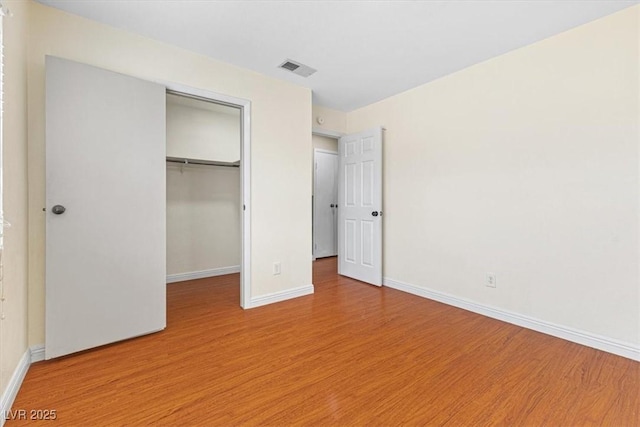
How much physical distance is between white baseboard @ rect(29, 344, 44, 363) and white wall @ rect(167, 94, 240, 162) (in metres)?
2.43

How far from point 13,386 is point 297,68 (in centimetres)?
302

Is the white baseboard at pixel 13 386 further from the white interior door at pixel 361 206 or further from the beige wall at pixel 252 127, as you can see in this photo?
the white interior door at pixel 361 206

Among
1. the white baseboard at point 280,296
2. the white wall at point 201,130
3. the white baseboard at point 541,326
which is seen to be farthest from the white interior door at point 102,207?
the white baseboard at point 541,326

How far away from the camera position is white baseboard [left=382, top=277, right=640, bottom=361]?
1.95 m

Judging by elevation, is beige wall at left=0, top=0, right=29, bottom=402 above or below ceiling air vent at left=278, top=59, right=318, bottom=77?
below

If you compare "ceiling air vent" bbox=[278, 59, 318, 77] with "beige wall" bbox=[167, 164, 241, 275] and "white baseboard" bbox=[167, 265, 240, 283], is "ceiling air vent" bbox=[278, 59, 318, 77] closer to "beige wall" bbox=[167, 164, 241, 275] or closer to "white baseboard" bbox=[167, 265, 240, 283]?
"beige wall" bbox=[167, 164, 241, 275]

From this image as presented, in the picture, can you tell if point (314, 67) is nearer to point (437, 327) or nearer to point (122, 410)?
point (437, 327)

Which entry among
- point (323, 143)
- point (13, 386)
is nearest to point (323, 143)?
point (323, 143)

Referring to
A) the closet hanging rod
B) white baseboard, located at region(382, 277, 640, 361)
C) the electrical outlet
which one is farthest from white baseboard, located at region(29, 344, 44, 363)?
the electrical outlet

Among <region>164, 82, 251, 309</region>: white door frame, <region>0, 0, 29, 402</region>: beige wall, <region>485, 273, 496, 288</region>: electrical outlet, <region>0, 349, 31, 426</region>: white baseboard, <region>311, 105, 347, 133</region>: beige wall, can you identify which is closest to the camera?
<region>0, 349, 31, 426</region>: white baseboard

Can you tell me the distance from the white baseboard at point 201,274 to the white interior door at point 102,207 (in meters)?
1.59

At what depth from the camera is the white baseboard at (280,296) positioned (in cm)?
284

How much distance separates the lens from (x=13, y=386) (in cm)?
150

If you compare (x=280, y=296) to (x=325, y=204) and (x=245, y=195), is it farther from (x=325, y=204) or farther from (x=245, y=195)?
(x=325, y=204)
